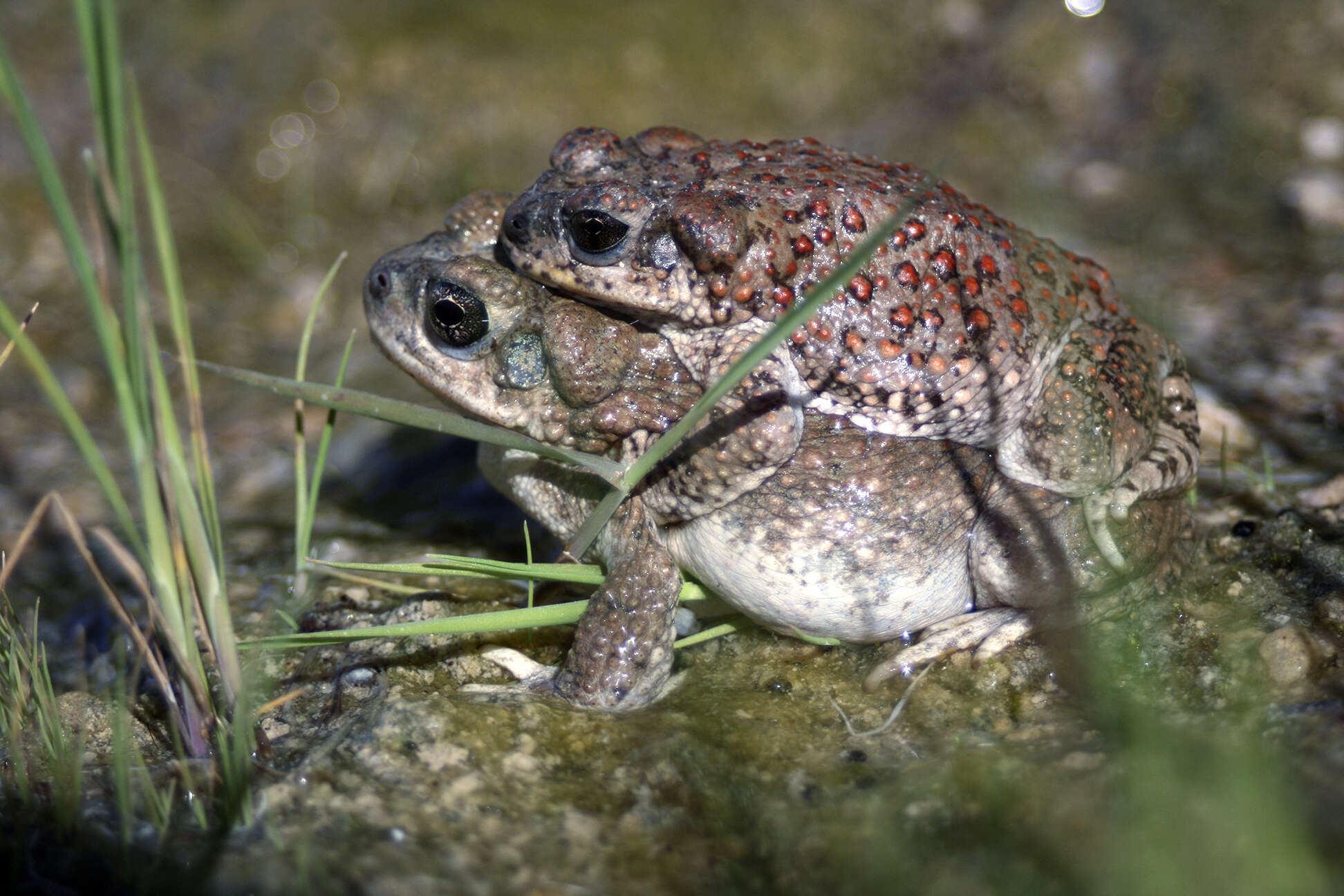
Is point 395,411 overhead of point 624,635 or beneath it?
overhead

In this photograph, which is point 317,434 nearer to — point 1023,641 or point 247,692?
point 247,692

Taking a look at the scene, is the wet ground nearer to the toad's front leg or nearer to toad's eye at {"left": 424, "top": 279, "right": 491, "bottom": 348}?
the toad's front leg

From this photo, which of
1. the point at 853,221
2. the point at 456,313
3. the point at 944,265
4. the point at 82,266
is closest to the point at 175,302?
the point at 82,266

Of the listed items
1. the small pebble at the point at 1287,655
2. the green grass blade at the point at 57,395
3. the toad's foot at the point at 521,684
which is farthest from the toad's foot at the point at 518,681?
the small pebble at the point at 1287,655

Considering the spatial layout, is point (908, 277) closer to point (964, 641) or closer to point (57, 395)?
point (964, 641)

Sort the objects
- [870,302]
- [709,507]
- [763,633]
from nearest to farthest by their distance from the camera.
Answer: [870,302] < [709,507] < [763,633]

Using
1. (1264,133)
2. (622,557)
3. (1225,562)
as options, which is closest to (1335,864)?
(1225,562)
